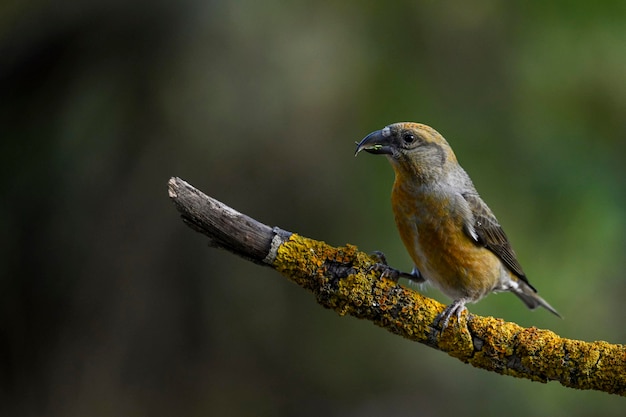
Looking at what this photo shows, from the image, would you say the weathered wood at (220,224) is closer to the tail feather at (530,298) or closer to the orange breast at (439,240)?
the orange breast at (439,240)

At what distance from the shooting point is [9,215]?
5500 mm

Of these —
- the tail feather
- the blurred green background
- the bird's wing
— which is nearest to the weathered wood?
the bird's wing

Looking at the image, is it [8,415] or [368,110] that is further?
[368,110]

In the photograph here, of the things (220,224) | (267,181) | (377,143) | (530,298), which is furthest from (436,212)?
(267,181)

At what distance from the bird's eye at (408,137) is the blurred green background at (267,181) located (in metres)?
1.60

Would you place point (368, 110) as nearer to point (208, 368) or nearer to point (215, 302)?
point (215, 302)

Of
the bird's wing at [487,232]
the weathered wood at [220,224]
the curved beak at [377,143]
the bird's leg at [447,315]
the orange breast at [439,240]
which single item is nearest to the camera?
the weathered wood at [220,224]

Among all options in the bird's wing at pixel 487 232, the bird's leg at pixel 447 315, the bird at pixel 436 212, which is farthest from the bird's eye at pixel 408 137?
the bird's leg at pixel 447 315

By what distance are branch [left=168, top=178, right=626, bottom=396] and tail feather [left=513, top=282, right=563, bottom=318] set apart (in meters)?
1.36

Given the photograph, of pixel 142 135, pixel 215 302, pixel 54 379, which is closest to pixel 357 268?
pixel 215 302

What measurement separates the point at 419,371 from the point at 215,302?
1700mm

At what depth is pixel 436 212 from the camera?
4.12m

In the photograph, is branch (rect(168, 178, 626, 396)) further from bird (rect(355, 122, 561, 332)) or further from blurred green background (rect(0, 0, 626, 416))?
blurred green background (rect(0, 0, 626, 416))

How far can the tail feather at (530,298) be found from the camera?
4.78 metres
